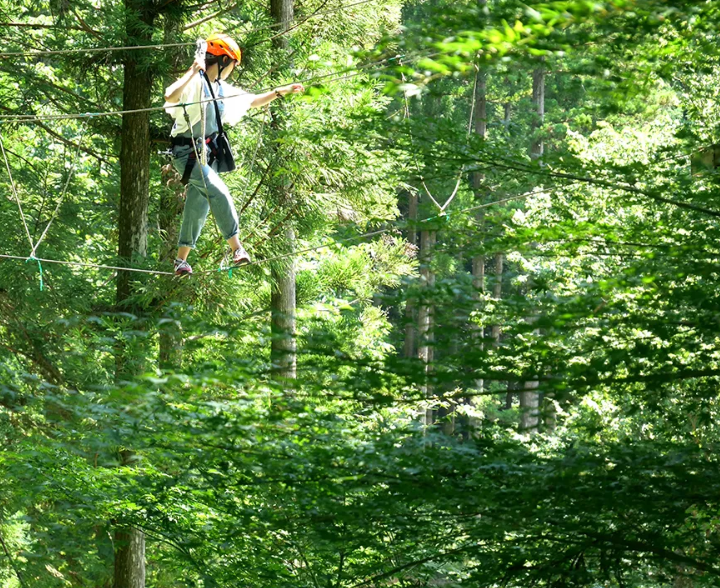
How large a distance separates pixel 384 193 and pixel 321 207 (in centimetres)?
82

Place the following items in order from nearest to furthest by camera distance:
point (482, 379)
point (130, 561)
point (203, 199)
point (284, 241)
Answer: point (482, 379) → point (203, 199) → point (130, 561) → point (284, 241)

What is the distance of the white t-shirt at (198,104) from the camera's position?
580 centimetres

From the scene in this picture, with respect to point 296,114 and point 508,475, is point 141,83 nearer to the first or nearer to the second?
point 296,114

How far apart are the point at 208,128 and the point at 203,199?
1.58ft

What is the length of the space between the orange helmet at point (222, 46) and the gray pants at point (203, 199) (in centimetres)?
67

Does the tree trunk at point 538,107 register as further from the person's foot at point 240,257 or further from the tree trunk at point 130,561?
the person's foot at point 240,257

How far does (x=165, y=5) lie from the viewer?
7590mm

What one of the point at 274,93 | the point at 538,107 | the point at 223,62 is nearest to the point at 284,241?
the point at 274,93

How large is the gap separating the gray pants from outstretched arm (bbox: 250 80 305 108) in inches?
21.6

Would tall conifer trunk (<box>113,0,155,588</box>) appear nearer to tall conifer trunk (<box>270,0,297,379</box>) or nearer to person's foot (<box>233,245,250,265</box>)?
tall conifer trunk (<box>270,0,297,379</box>)

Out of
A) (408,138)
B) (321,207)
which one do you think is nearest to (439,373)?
(408,138)

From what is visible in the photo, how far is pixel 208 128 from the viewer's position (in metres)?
6.17

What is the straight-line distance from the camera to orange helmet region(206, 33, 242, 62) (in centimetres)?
579

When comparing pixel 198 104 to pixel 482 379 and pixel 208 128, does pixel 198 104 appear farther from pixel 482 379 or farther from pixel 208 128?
pixel 482 379
